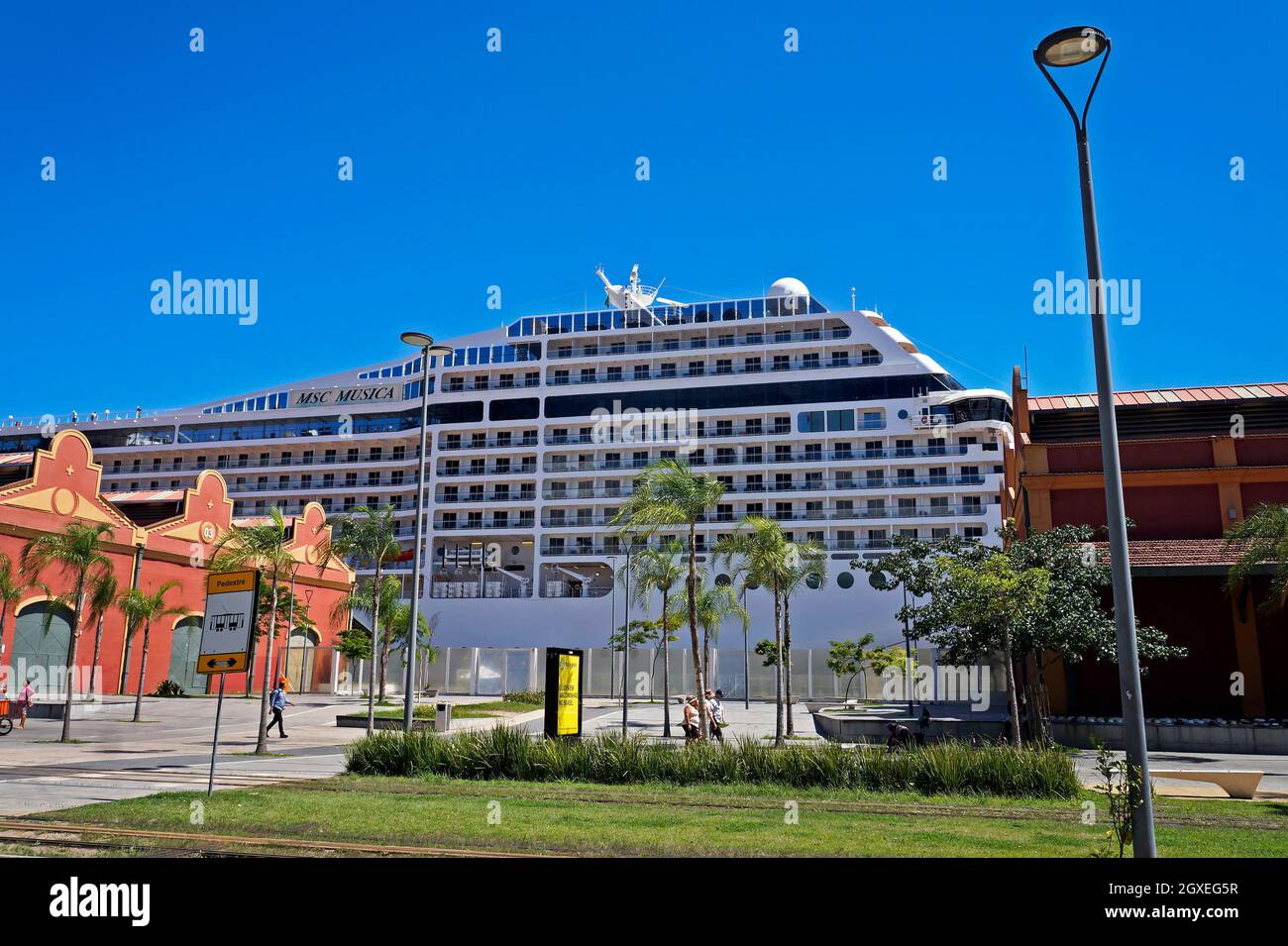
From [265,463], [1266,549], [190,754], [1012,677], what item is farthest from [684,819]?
[265,463]

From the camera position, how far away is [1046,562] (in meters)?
23.4

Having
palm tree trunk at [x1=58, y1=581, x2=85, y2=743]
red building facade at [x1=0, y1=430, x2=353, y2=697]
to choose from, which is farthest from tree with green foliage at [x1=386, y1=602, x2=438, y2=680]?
palm tree trunk at [x1=58, y1=581, x2=85, y2=743]

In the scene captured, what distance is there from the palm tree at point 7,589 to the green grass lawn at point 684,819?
739 inches

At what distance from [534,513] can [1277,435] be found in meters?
46.9

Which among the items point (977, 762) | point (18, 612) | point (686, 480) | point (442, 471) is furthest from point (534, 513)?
point (977, 762)

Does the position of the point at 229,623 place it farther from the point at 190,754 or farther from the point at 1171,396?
the point at 1171,396

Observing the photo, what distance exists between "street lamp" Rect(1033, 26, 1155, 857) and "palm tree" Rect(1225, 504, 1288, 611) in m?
16.5

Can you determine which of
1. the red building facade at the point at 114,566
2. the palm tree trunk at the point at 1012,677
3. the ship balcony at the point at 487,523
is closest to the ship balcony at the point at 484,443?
the ship balcony at the point at 487,523

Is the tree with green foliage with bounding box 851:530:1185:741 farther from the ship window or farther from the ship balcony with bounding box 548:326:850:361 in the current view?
the ship balcony with bounding box 548:326:850:361

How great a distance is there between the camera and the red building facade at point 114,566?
34.5m

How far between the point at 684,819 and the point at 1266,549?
1834 centimetres

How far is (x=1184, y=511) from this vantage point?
2881 cm

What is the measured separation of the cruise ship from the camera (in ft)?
192
